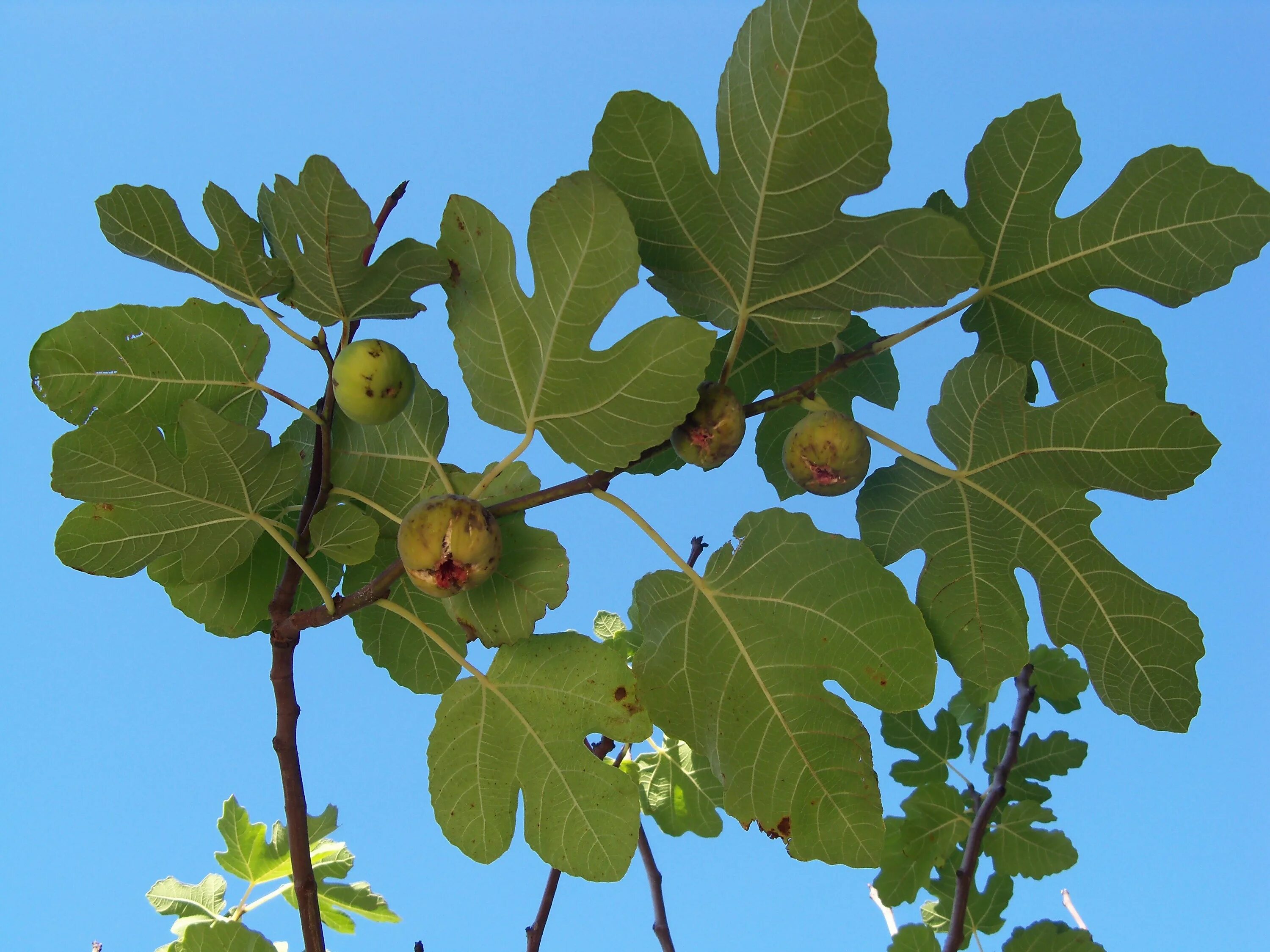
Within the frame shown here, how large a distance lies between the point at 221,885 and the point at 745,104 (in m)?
3.28

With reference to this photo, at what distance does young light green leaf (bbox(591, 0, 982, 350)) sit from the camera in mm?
1341

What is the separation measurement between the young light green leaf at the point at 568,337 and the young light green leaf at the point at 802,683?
1.19 feet

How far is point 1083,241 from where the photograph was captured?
68.6 inches

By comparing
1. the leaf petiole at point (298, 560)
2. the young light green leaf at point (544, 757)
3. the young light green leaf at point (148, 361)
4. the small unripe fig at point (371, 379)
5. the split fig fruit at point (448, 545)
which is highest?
the young light green leaf at point (148, 361)

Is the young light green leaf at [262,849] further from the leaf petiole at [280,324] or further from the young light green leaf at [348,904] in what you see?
the leaf petiole at [280,324]

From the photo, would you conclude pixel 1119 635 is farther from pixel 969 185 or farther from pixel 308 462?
pixel 308 462

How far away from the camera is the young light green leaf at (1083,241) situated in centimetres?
164

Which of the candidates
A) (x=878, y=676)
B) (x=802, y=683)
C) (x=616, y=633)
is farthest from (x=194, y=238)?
(x=616, y=633)

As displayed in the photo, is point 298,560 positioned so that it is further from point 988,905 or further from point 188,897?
point 988,905

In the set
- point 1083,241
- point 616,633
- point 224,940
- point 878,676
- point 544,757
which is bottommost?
point 224,940

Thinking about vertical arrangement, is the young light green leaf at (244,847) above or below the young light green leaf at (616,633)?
below

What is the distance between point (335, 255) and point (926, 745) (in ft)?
8.19

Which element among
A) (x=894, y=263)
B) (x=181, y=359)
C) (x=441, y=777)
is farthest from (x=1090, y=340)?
(x=181, y=359)

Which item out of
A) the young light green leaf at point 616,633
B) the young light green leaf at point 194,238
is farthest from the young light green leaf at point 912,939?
the young light green leaf at point 194,238
